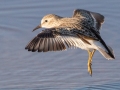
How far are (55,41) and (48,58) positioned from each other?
192 cm

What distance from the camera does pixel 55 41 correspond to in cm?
812

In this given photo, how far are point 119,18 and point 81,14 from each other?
180cm

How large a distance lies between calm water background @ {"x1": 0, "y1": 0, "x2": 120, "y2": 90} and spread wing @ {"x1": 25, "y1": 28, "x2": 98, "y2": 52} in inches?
42.1

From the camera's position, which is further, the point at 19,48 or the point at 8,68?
the point at 19,48

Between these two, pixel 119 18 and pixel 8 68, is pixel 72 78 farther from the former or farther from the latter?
Answer: pixel 119 18

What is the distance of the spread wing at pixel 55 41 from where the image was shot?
8023 mm

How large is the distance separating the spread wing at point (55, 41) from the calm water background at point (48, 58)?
1.07 metres

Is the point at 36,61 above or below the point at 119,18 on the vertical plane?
below

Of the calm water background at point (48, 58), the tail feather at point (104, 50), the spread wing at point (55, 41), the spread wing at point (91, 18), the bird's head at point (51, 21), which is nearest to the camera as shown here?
the spread wing at point (55, 41)

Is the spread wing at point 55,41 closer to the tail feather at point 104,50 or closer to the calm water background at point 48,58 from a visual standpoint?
the tail feather at point 104,50

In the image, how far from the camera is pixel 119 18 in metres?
11.3

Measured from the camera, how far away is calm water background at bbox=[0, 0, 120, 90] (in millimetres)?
9242

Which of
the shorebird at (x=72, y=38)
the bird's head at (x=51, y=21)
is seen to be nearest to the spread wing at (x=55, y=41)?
the shorebird at (x=72, y=38)

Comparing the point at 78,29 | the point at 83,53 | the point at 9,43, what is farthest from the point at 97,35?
the point at 9,43
